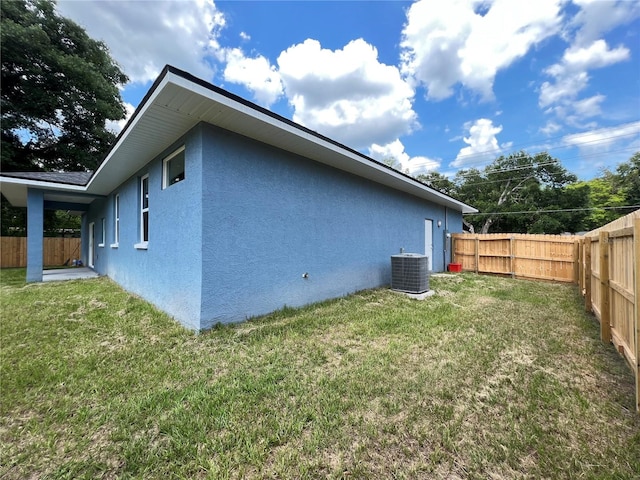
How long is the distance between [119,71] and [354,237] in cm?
2370

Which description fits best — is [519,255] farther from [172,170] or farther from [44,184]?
[44,184]

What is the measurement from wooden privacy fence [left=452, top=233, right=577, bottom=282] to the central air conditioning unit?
6104 millimetres

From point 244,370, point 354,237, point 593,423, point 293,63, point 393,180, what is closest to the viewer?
point 593,423

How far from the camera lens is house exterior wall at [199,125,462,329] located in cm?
401

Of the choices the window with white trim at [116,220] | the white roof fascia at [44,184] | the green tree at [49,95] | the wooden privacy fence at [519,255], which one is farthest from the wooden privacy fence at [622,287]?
the green tree at [49,95]

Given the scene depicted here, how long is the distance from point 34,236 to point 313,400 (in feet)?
34.8

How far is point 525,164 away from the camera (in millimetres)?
25672

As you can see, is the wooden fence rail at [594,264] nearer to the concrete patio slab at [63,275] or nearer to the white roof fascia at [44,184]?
the white roof fascia at [44,184]

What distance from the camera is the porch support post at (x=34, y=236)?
7.97 metres

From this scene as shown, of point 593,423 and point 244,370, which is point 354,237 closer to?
point 244,370

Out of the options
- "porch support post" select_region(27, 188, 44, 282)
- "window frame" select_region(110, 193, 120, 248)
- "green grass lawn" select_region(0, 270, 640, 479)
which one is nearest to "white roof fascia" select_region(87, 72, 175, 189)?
"window frame" select_region(110, 193, 120, 248)

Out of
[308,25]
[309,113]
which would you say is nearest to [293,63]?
[308,25]

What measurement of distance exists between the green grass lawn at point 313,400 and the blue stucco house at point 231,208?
2.77 feet

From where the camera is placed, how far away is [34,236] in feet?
26.6
